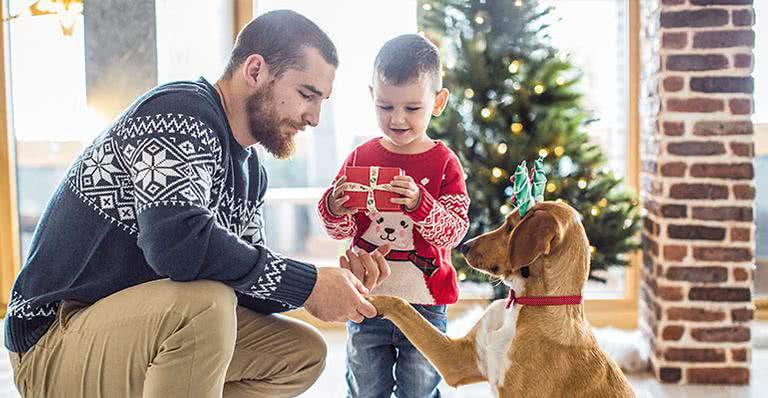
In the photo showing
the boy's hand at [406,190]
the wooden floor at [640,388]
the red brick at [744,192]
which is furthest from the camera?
the red brick at [744,192]

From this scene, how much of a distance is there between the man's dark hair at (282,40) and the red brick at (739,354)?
86.4 inches

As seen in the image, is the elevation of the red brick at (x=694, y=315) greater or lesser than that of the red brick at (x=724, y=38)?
lesser

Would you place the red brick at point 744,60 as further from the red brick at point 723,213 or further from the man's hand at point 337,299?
the man's hand at point 337,299

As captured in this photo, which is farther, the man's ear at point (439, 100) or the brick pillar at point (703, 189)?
the brick pillar at point (703, 189)

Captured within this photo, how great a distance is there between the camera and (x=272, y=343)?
7.76 feet

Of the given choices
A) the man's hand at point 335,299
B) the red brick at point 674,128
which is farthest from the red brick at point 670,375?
the man's hand at point 335,299

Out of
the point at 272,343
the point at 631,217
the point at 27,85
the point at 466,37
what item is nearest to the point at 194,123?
the point at 272,343

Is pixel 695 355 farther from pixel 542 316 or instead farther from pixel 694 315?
pixel 542 316

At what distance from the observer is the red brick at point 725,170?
11.2 ft

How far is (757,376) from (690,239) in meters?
0.63

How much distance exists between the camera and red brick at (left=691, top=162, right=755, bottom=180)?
3426mm

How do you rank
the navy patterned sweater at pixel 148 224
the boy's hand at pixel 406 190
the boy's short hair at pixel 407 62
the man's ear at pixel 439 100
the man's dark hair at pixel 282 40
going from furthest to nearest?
the man's ear at pixel 439 100 < the boy's short hair at pixel 407 62 < the boy's hand at pixel 406 190 < the man's dark hair at pixel 282 40 < the navy patterned sweater at pixel 148 224

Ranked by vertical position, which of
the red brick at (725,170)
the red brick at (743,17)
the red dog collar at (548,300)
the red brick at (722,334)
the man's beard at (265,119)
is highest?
the red brick at (743,17)

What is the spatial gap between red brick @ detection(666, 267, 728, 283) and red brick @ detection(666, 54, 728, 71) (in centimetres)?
79
